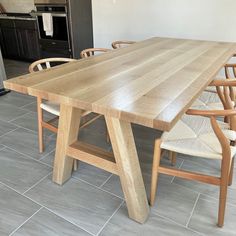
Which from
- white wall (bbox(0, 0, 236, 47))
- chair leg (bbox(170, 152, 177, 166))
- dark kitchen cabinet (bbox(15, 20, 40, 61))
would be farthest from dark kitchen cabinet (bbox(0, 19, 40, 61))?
chair leg (bbox(170, 152, 177, 166))

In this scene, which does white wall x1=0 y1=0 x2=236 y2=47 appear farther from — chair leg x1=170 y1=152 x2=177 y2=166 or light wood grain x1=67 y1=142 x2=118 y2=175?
light wood grain x1=67 y1=142 x2=118 y2=175

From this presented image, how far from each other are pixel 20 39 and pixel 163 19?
298 cm

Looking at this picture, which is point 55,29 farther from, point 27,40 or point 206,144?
→ point 206,144

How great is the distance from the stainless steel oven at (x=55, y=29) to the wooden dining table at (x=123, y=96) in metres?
2.38

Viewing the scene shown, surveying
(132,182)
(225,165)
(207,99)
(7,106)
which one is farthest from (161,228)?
(7,106)

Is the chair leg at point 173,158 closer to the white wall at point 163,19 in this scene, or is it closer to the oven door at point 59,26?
the white wall at point 163,19

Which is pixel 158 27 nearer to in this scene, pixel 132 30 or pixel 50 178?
pixel 132 30

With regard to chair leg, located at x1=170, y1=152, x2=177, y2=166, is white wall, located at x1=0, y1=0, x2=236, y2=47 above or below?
above

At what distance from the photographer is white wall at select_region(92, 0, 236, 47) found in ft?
10.1

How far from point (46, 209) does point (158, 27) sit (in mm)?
2960

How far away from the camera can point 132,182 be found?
53.8 inches

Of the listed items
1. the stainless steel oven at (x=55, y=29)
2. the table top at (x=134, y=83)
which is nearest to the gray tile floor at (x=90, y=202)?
the table top at (x=134, y=83)

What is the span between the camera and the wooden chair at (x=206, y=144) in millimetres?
1250

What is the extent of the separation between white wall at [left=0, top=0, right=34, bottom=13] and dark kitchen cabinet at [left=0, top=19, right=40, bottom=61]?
20.0 inches
